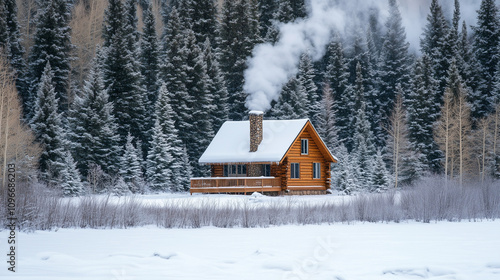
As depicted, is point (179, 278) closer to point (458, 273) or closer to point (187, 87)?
point (458, 273)

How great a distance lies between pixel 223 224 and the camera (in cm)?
2048

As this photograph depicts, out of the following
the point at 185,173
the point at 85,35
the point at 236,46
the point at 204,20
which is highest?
the point at 204,20

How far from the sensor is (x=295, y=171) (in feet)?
138

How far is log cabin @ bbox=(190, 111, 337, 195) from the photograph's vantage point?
3994 cm

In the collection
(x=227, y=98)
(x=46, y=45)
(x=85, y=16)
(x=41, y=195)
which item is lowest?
(x=41, y=195)

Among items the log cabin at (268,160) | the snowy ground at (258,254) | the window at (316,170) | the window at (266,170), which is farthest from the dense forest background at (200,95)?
the snowy ground at (258,254)

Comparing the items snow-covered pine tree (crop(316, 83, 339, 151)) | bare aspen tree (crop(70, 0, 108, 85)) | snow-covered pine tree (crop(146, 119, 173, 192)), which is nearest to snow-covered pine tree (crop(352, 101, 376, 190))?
snow-covered pine tree (crop(316, 83, 339, 151))

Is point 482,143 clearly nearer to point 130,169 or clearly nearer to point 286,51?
point 286,51

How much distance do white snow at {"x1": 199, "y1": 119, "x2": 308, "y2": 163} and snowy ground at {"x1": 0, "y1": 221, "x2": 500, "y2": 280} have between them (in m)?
21.7

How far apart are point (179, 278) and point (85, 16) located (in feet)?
191

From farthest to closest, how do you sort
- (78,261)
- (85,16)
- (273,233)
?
(85,16)
(273,233)
(78,261)

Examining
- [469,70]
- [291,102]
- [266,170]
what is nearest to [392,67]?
[469,70]

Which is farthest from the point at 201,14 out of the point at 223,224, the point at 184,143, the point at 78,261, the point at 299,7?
the point at 78,261

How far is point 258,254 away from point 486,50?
5071 centimetres
